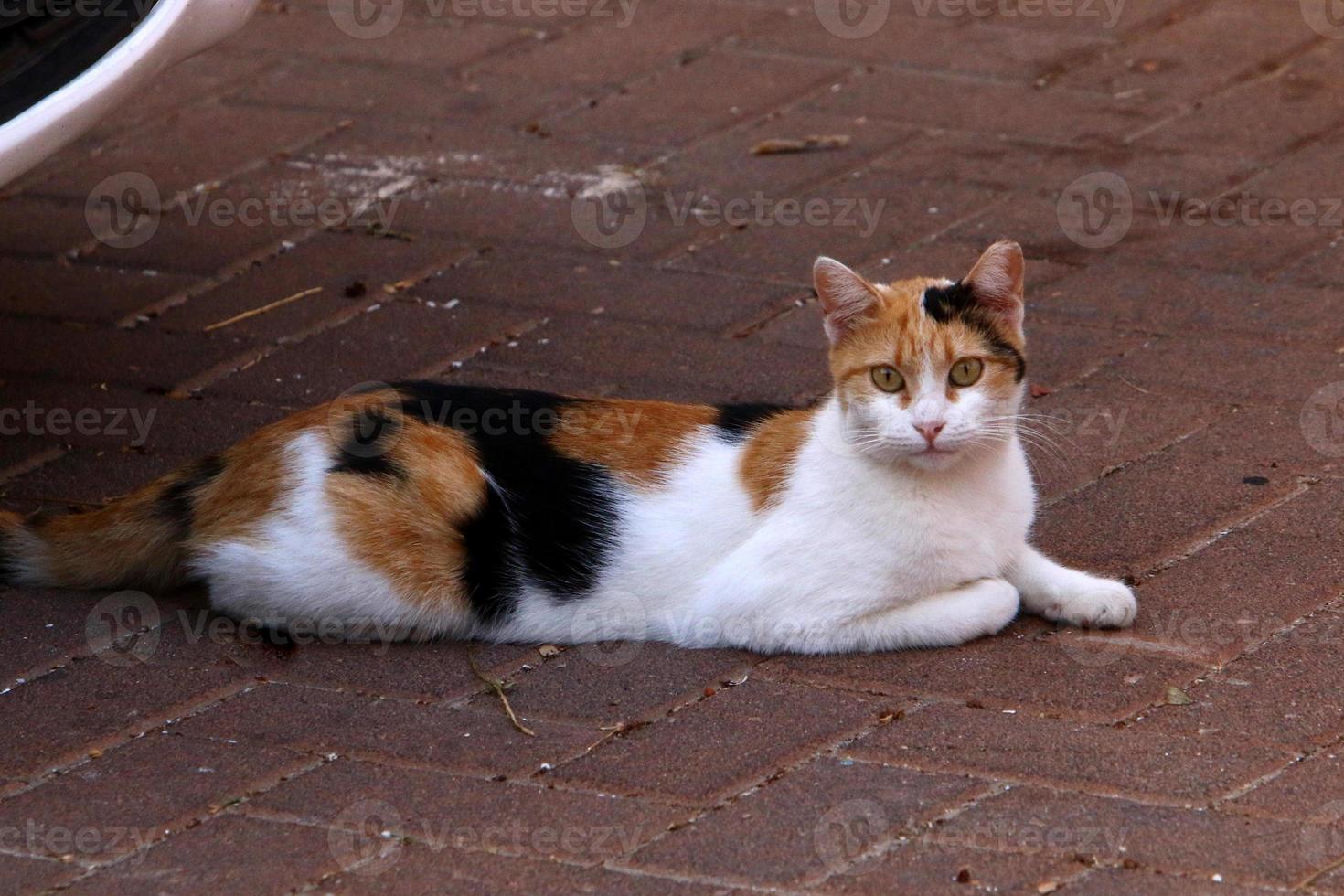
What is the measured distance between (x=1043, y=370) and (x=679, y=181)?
4.82 feet

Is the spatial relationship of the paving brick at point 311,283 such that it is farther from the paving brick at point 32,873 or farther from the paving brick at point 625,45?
the paving brick at point 32,873

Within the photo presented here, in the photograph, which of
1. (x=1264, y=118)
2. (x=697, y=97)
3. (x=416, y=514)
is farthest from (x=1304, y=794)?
(x=697, y=97)

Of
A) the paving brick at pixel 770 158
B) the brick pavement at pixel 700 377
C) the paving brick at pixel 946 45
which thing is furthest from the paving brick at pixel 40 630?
the paving brick at pixel 946 45

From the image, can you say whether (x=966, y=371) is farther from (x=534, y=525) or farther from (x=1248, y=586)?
(x=534, y=525)

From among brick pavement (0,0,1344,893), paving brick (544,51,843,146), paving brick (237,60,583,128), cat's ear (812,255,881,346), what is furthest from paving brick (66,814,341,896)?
paving brick (237,60,583,128)

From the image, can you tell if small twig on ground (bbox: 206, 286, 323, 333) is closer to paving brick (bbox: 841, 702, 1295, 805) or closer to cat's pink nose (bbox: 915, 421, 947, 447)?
cat's pink nose (bbox: 915, 421, 947, 447)

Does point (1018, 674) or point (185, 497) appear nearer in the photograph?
point (1018, 674)

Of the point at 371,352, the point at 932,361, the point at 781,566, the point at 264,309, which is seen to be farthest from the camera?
the point at 264,309

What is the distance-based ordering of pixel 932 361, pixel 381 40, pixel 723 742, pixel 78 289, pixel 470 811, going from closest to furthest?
1. pixel 470 811
2. pixel 723 742
3. pixel 932 361
4. pixel 78 289
5. pixel 381 40

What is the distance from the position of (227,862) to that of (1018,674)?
4.20ft

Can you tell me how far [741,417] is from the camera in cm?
314

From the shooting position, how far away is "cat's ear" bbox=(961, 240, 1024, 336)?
112 inches

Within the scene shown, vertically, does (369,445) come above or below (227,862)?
above

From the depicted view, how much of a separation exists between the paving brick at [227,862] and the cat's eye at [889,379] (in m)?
1.14
